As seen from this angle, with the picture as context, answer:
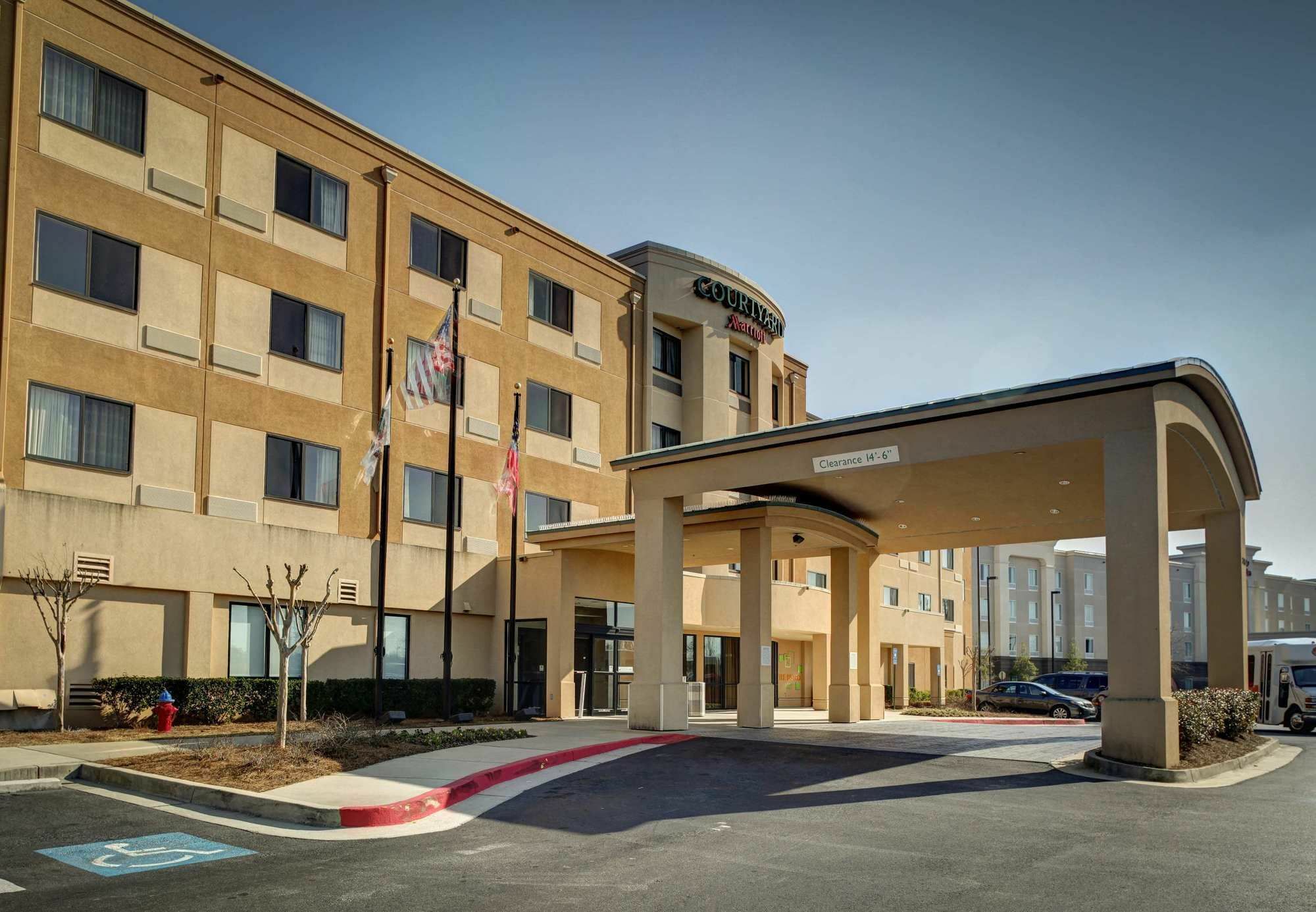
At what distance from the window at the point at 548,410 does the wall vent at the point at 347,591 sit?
26.6 ft

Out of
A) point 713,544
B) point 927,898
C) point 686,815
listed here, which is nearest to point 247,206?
point 713,544

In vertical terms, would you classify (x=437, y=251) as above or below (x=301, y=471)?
above

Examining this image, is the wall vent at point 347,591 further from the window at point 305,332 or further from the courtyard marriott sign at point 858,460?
the courtyard marriott sign at point 858,460

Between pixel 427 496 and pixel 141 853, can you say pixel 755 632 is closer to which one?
pixel 427 496

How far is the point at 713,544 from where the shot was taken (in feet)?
97.5

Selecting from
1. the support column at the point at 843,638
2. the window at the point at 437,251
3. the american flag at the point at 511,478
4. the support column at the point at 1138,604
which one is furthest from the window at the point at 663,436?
the support column at the point at 1138,604

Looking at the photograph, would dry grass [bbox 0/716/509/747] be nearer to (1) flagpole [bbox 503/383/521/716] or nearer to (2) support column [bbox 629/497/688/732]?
(2) support column [bbox 629/497/688/732]

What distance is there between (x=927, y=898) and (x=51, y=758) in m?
13.0

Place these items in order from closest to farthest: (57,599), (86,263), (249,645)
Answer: (57,599)
(86,263)
(249,645)

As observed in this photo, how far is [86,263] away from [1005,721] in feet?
102

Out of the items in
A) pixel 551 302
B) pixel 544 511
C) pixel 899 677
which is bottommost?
pixel 899 677

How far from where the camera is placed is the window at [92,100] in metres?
22.6

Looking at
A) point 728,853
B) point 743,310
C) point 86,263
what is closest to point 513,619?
point 86,263

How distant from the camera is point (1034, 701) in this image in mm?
42281
